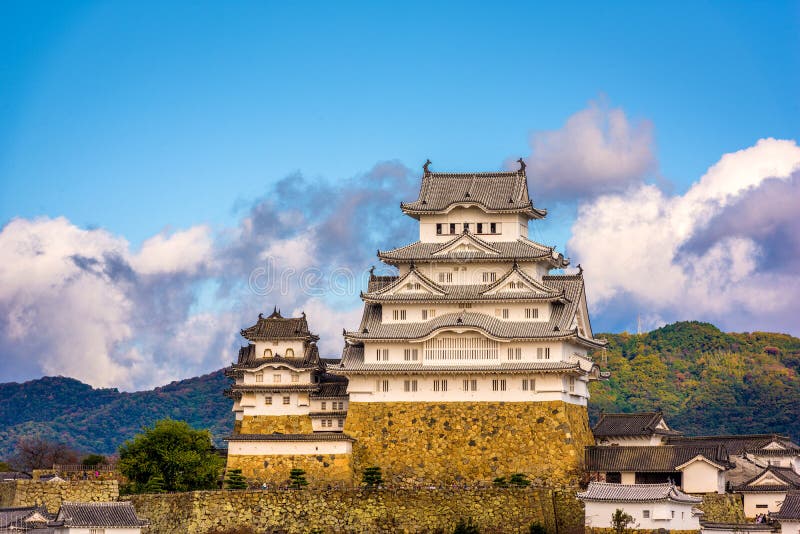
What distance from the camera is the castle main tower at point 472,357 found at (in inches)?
2616

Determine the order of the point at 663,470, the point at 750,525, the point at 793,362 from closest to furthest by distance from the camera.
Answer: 1. the point at 750,525
2. the point at 663,470
3. the point at 793,362

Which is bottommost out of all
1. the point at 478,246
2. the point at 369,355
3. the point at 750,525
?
the point at 750,525

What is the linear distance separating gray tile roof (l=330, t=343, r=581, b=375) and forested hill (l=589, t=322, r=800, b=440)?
39.1 metres

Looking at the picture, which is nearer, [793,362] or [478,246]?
[478,246]

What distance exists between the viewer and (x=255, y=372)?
71938 mm

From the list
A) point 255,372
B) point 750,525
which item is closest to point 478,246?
point 255,372

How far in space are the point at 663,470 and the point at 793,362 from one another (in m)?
52.2

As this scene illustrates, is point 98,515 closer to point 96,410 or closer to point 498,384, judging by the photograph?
point 498,384

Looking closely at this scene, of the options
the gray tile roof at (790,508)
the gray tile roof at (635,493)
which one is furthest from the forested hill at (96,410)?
the gray tile roof at (790,508)

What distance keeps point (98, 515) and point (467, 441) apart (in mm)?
17801

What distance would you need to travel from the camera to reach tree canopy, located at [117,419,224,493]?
65625mm

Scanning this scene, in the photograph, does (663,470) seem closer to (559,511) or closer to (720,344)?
(559,511)

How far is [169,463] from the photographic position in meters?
65.8

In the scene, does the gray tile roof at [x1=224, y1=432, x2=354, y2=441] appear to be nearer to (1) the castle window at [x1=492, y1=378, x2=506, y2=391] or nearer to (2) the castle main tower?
(2) the castle main tower
